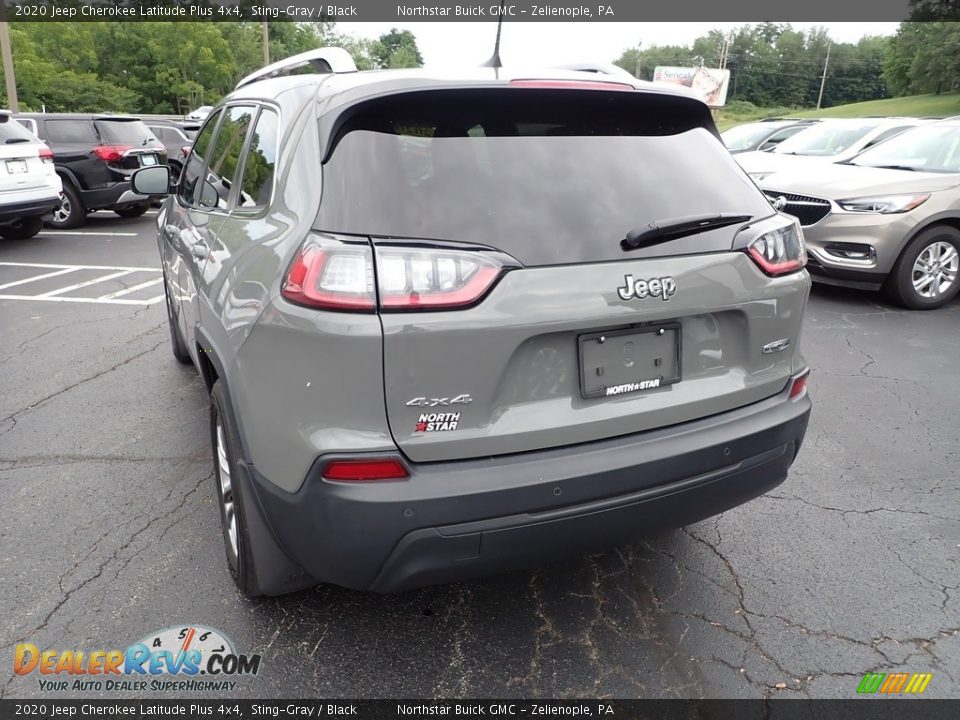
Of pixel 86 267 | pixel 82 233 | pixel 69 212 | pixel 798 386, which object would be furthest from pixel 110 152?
pixel 798 386

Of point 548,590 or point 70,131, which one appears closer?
point 548,590

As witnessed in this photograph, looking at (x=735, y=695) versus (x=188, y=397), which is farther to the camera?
(x=188, y=397)

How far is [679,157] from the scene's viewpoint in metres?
2.34

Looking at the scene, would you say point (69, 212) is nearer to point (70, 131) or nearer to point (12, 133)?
point (70, 131)

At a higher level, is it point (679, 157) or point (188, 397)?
point (679, 157)

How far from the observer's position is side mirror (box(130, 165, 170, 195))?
407cm

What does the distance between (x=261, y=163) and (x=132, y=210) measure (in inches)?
469

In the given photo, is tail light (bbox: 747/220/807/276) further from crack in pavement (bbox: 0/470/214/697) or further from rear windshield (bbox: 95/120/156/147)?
rear windshield (bbox: 95/120/156/147)

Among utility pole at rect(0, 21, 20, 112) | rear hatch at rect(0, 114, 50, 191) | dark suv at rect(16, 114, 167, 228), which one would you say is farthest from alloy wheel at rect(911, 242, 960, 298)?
utility pole at rect(0, 21, 20, 112)

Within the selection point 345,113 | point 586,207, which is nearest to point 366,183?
point 345,113

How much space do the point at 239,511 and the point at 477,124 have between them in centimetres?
141

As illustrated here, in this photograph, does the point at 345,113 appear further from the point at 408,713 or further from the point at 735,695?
the point at 735,695

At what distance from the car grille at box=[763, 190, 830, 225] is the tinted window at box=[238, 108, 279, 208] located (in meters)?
5.48

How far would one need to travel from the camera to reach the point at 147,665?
227cm
